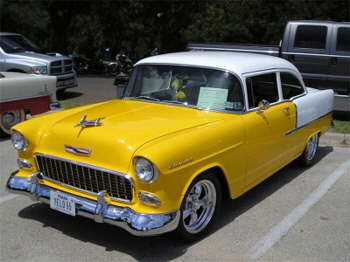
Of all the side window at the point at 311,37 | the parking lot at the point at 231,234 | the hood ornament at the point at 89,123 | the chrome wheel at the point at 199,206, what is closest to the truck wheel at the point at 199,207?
the chrome wheel at the point at 199,206

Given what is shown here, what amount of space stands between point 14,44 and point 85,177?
9410 mm

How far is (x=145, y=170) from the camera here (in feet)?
11.1

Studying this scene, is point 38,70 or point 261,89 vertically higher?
point 261,89

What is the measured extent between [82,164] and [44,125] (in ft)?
2.70

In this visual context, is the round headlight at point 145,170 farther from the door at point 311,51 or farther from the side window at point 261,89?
the door at point 311,51

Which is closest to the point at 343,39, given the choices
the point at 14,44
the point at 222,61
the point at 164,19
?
the point at 222,61

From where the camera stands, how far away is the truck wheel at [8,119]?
7148mm

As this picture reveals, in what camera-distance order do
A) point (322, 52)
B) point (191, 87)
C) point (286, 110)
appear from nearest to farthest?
point (191, 87), point (286, 110), point (322, 52)

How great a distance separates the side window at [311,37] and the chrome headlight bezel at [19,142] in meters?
6.77

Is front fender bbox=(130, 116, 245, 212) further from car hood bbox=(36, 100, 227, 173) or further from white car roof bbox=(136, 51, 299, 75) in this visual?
white car roof bbox=(136, 51, 299, 75)

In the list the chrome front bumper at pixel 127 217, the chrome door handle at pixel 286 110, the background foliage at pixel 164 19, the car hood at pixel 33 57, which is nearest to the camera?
the chrome front bumper at pixel 127 217

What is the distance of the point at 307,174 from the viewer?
5.84 m

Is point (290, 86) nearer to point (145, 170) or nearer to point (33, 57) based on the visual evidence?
point (145, 170)

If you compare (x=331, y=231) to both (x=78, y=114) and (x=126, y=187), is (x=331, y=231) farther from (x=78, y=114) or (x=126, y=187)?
(x=78, y=114)
